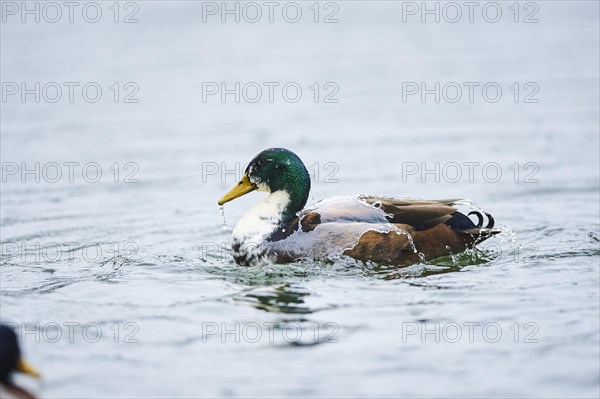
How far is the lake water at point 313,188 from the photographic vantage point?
7.68 meters

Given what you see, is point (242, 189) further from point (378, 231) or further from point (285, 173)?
point (378, 231)

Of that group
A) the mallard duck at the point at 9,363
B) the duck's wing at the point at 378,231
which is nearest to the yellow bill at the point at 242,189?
the duck's wing at the point at 378,231

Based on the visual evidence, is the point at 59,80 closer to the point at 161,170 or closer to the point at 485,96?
the point at 161,170

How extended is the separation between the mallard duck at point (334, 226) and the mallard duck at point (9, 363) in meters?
3.99

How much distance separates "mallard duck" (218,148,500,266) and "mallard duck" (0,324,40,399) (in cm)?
399

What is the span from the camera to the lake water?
7680 millimetres

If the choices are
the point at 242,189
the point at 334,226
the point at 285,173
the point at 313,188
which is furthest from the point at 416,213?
the point at 313,188

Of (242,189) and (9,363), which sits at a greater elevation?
(242,189)

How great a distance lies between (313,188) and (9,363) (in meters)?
7.78

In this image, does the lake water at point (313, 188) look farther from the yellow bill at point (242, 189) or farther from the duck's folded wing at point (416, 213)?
the yellow bill at point (242, 189)

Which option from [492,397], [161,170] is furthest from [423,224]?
[161,170]

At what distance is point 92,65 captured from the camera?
19.9m

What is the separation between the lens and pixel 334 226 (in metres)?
10.1

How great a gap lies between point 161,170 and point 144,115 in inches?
118
